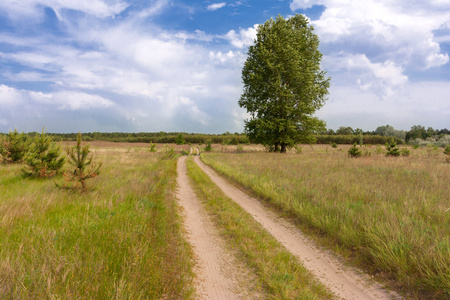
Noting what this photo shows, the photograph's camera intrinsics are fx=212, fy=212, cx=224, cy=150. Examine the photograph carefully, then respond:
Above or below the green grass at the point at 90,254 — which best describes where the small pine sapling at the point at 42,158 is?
above

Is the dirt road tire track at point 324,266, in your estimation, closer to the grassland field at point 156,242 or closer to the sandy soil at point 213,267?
the grassland field at point 156,242

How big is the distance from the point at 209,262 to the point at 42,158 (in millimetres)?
12555

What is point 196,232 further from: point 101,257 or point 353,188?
point 353,188

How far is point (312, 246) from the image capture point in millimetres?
5789

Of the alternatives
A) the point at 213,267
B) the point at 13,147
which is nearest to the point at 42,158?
the point at 13,147

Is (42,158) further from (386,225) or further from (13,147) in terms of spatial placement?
(386,225)

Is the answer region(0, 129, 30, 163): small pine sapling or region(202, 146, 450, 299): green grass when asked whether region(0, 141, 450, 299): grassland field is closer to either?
region(202, 146, 450, 299): green grass

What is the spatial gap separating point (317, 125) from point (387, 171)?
717 inches

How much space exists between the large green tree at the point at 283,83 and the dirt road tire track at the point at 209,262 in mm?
23304

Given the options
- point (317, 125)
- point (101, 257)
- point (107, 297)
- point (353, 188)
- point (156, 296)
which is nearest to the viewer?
point (107, 297)

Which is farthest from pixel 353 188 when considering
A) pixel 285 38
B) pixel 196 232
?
pixel 285 38

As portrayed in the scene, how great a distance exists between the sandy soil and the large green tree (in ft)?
77.8

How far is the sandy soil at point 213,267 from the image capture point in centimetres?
380

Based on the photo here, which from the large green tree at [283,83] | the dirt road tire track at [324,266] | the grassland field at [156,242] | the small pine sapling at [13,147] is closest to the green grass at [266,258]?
the dirt road tire track at [324,266]
